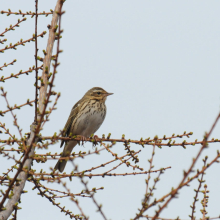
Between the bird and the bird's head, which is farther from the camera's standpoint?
the bird's head

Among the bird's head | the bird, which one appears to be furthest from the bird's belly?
the bird's head

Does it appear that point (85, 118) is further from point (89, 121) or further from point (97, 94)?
point (97, 94)

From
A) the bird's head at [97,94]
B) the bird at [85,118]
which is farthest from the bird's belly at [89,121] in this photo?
the bird's head at [97,94]

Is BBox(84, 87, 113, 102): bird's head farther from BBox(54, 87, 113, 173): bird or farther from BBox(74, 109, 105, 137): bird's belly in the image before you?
BBox(74, 109, 105, 137): bird's belly

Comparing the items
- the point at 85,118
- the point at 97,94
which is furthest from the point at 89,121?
the point at 97,94

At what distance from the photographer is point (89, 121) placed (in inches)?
366

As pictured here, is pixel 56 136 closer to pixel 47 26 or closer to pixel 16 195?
pixel 16 195

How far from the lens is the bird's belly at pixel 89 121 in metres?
9.31

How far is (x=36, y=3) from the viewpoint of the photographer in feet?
16.0

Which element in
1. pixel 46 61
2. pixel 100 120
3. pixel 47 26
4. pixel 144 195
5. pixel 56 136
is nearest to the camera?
pixel 144 195

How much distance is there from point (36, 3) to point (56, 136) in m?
1.71

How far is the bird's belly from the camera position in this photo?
367 inches

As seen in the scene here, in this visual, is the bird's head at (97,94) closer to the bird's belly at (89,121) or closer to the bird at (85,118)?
the bird at (85,118)

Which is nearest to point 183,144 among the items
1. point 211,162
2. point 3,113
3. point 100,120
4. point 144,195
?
point 144,195
